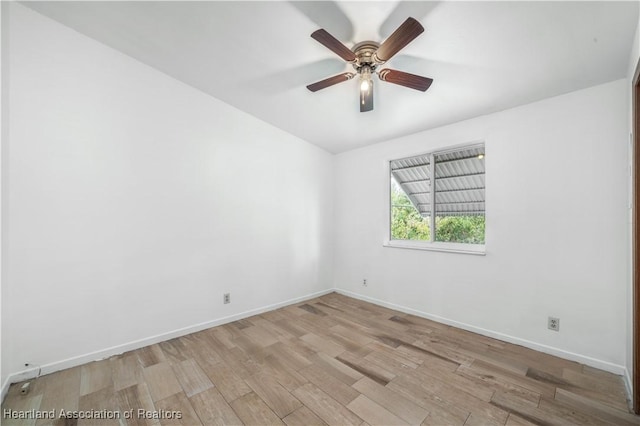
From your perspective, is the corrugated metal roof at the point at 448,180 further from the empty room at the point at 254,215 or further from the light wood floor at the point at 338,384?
the light wood floor at the point at 338,384

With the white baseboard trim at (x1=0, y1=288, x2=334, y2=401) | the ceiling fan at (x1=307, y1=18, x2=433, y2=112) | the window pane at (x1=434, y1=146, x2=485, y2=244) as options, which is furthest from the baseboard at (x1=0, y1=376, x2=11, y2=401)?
the window pane at (x1=434, y1=146, x2=485, y2=244)

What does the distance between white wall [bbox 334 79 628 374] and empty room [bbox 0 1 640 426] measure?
0.02 metres

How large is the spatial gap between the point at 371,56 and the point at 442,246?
91.9 inches

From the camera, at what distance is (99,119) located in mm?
2408

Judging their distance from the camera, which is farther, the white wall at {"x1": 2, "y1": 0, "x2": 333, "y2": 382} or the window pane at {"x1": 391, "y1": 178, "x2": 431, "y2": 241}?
the window pane at {"x1": 391, "y1": 178, "x2": 431, "y2": 241}

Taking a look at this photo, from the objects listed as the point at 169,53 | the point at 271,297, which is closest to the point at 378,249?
the point at 271,297

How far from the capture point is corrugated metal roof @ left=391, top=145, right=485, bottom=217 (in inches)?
121

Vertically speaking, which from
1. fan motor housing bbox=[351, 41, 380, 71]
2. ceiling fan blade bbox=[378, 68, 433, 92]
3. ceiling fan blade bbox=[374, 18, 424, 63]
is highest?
fan motor housing bbox=[351, 41, 380, 71]

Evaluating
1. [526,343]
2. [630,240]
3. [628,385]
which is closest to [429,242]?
[526,343]

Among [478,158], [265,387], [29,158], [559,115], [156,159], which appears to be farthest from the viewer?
[478,158]

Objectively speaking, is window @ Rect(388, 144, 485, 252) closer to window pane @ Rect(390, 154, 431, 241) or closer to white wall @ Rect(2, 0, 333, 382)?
window pane @ Rect(390, 154, 431, 241)

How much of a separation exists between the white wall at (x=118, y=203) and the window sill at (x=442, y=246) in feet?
5.60

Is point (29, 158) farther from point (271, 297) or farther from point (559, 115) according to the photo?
point (559, 115)

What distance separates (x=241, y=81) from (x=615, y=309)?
3891mm
